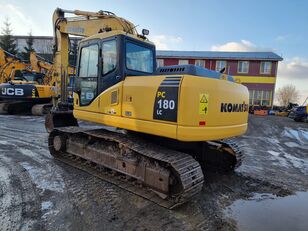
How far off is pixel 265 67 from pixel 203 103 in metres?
27.6

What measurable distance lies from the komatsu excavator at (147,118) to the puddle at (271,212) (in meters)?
0.75

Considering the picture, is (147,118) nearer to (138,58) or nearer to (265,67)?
(138,58)

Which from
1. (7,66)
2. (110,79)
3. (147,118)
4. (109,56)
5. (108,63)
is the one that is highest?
(7,66)

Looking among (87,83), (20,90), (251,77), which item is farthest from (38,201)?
(251,77)

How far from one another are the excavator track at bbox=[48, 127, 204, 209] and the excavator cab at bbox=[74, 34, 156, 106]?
903 mm

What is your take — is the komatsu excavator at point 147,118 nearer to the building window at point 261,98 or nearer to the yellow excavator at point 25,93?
the yellow excavator at point 25,93

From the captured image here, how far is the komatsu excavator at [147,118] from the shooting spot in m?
3.86

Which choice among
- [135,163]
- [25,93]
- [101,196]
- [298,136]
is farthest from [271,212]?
[25,93]

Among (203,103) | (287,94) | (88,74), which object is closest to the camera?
(203,103)

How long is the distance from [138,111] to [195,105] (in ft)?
3.30

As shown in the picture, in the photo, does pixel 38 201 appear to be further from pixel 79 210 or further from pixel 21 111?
pixel 21 111

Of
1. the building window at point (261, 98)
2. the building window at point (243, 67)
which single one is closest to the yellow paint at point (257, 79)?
the building window at point (243, 67)

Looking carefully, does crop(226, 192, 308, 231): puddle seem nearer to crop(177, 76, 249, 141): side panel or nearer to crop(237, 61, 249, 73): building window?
crop(177, 76, 249, 141): side panel

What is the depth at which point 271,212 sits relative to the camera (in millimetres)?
3994
